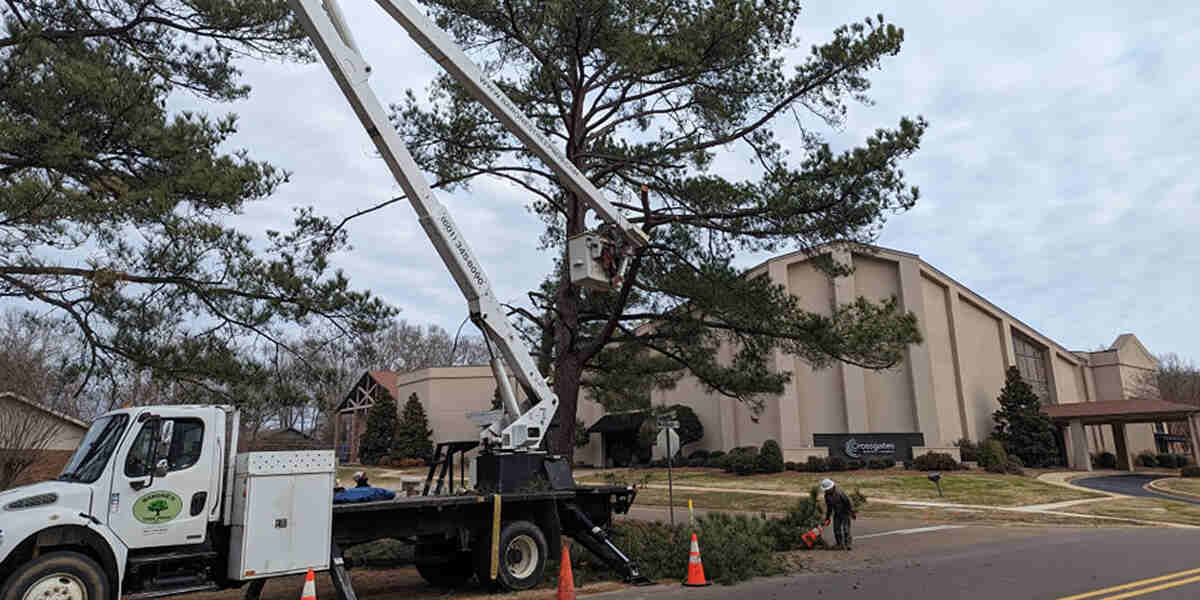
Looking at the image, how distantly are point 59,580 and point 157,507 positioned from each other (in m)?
1.00

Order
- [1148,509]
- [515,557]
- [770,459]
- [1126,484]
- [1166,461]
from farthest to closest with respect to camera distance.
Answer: [1166,461]
[770,459]
[1126,484]
[1148,509]
[515,557]

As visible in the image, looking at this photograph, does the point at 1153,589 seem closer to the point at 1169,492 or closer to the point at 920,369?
the point at 1169,492

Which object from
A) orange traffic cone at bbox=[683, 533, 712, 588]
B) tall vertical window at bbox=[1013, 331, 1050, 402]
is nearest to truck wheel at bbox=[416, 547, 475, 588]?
orange traffic cone at bbox=[683, 533, 712, 588]

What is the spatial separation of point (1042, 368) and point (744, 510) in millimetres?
32400

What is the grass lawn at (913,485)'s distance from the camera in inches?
994

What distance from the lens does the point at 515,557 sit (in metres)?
10.3

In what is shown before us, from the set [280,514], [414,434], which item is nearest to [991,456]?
[414,434]

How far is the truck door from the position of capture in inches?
295

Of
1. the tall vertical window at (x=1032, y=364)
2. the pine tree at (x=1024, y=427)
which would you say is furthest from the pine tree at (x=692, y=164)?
the tall vertical window at (x=1032, y=364)

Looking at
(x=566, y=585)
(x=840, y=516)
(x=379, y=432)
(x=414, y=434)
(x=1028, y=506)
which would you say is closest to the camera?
(x=566, y=585)

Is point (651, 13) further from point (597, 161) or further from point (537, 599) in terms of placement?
point (537, 599)

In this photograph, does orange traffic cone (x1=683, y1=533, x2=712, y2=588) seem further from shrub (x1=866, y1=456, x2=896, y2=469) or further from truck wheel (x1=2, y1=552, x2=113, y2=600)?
shrub (x1=866, y1=456, x2=896, y2=469)

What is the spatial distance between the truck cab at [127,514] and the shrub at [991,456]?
33.4 meters

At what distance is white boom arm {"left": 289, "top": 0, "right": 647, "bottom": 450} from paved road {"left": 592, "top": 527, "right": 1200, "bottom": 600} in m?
2.92
